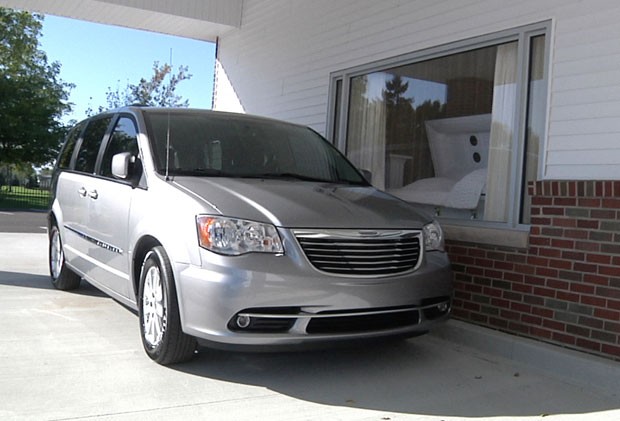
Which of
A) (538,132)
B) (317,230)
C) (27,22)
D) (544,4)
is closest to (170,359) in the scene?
(317,230)

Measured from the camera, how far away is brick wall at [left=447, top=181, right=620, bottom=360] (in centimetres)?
421

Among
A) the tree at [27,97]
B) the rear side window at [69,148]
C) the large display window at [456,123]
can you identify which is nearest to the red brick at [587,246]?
the large display window at [456,123]

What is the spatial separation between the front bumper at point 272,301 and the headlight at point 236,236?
0.17ft

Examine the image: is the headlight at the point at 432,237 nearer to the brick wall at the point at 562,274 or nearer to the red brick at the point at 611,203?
the brick wall at the point at 562,274

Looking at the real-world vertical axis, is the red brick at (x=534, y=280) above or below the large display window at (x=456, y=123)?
below

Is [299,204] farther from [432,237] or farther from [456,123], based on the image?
[456,123]

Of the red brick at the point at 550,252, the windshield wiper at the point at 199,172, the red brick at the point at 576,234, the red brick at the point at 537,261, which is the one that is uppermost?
the windshield wiper at the point at 199,172

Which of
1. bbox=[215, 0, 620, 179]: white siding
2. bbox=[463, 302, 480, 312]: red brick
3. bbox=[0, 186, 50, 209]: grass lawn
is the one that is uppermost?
bbox=[215, 0, 620, 179]: white siding

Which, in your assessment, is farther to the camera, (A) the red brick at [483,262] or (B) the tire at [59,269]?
(B) the tire at [59,269]

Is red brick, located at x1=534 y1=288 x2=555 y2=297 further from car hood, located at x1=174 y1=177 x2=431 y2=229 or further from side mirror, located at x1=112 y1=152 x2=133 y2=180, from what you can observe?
side mirror, located at x1=112 y1=152 x2=133 y2=180

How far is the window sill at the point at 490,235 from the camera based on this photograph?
4895 mm

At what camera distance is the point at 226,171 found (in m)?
4.55

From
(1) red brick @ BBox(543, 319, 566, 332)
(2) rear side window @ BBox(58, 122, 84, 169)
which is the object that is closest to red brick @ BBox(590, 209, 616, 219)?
(1) red brick @ BBox(543, 319, 566, 332)

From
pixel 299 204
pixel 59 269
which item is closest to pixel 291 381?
pixel 299 204
